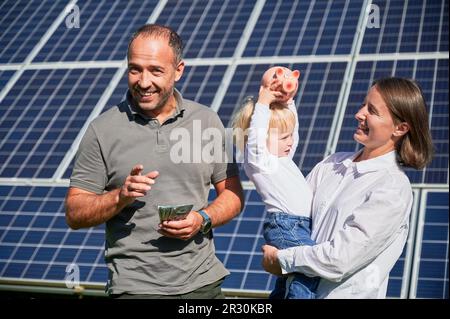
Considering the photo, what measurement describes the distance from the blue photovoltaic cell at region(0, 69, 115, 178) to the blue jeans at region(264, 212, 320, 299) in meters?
4.35

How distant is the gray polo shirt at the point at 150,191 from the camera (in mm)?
4301

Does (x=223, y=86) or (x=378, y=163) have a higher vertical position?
(x=378, y=163)

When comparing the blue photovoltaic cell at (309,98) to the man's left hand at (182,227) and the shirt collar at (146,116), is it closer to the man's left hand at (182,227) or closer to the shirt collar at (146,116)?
the shirt collar at (146,116)

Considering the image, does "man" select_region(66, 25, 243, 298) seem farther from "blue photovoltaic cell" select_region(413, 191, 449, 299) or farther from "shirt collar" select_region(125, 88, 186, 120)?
"blue photovoltaic cell" select_region(413, 191, 449, 299)

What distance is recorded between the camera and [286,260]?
421 centimetres

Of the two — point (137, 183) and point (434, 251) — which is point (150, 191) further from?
point (434, 251)

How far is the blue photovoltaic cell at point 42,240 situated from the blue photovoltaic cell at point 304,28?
7.64 feet

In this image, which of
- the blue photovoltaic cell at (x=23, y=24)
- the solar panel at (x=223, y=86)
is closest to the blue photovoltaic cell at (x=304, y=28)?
the solar panel at (x=223, y=86)

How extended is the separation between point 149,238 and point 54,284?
11.6ft

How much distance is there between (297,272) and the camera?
425 cm

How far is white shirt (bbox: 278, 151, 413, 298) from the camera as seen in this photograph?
4062mm

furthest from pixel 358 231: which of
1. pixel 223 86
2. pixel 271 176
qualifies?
pixel 223 86

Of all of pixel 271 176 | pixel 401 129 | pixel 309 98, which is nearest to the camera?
pixel 401 129

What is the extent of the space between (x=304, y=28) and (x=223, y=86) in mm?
1168
